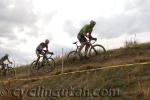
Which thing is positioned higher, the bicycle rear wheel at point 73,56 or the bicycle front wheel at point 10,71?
the bicycle rear wheel at point 73,56

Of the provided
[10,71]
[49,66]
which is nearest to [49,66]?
[49,66]

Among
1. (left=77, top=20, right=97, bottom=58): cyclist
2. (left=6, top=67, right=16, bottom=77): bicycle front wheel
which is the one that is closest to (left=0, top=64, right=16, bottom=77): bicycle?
(left=6, top=67, right=16, bottom=77): bicycle front wheel

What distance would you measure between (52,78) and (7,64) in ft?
37.1

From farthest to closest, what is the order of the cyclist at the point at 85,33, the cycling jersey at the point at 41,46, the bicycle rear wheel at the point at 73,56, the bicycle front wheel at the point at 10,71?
the bicycle front wheel at the point at 10,71 → the cycling jersey at the point at 41,46 → the bicycle rear wheel at the point at 73,56 → the cyclist at the point at 85,33

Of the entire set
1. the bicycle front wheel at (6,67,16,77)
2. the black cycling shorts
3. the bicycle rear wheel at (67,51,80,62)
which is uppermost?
the black cycling shorts

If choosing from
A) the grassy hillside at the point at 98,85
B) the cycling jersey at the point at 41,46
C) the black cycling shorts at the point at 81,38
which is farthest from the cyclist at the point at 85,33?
the grassy hillside at the point at 98,85

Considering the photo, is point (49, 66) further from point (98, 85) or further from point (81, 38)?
point (98, 85)

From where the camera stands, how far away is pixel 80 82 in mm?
18250

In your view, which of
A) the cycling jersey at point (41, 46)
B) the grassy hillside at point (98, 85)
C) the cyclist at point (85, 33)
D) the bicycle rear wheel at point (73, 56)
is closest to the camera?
the grassy hillside at point (98, 85)

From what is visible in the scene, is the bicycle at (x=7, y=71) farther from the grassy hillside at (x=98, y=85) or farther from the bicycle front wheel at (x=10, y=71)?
the grassy hillside at (x=98, y=85)

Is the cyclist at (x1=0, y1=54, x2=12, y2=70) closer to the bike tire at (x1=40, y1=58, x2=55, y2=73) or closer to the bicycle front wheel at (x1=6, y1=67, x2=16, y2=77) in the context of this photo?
the bicycle front wheel at (x1=6, y1=67, x2=16, y2=77)

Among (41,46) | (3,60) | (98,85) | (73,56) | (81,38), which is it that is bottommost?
(98,85)

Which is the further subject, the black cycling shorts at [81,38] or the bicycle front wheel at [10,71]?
the bicycle front wheel at [10,71]

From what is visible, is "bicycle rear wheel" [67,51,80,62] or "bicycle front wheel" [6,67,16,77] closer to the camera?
"bicycle rear wheel" [67,51,80,62]
